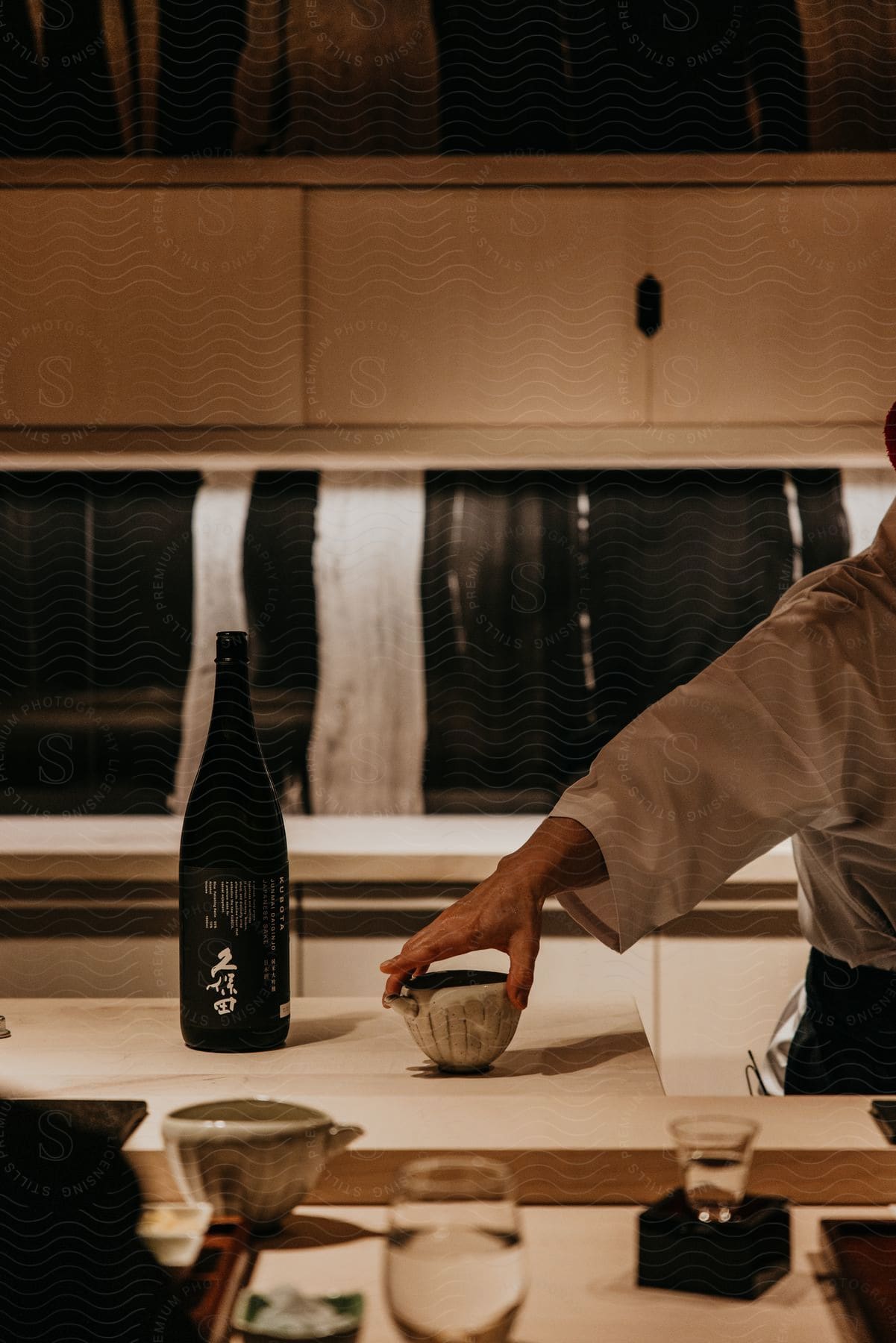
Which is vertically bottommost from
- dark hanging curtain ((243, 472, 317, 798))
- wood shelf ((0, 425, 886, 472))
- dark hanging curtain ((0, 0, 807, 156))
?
dark hanging curtain ((243, 472, 317, 798))

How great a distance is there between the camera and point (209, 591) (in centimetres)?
188

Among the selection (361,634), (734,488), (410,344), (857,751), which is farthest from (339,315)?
(857,751)

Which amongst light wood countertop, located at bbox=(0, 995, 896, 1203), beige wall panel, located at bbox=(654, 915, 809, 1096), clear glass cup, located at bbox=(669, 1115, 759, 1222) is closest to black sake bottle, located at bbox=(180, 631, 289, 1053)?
light wood countertop, located at bbox=(0, 995, 896, 1203)

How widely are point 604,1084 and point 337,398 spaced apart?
4.04 ft

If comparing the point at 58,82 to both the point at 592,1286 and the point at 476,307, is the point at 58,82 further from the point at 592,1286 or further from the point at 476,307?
the point at 592,1286

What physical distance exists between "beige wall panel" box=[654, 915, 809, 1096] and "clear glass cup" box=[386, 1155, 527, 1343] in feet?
4.26

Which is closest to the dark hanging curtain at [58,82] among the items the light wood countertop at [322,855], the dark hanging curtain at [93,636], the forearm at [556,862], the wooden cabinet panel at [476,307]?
the wooden cabinet panel at [476,307]

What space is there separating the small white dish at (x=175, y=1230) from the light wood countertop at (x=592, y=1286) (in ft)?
0.09

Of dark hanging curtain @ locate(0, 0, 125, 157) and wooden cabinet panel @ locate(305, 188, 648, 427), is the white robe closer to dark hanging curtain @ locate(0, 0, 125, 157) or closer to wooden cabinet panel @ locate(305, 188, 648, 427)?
wooden cabinet panel @ locate(305, 188, 648, 427)

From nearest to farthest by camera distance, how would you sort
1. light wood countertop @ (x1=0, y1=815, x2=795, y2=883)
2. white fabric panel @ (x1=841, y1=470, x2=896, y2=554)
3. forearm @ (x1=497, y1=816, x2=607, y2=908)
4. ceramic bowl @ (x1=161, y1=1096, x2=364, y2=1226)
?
ceramic bowl @ (x1=161, y1=1096, x2=364, y2=1226)
forearm @ (x1=497, y1=816, x2=607, y2=908)
light wood countertop @ (x1=0, y1=815, x2=795, y2=883)
white fabric panel @ (x1=841, y1=470, x2=896, y2=554)

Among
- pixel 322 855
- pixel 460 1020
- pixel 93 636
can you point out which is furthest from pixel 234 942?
pixel 93 636

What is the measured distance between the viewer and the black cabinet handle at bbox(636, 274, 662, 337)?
5.57 ft

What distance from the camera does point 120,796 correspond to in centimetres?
184

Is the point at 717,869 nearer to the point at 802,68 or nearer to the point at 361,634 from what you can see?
the point at 361,634
